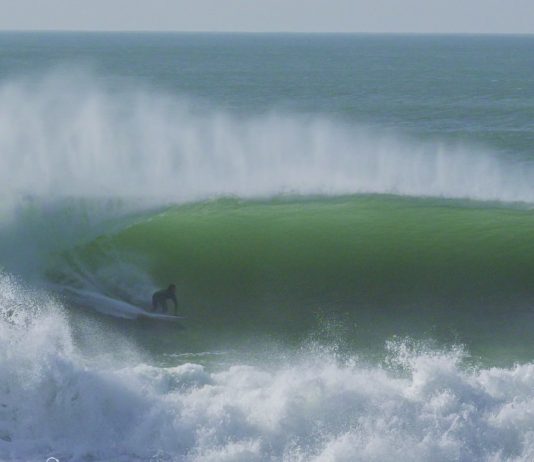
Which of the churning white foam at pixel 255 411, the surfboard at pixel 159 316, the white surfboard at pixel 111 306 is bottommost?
the churning white foam at pixel 255 411

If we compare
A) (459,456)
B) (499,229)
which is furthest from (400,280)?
(459,456)

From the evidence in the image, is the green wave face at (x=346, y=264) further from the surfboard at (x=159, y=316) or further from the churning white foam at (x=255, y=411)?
the churning white foam at (x=255, y=411)

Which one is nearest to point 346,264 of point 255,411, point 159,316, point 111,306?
point 159,316

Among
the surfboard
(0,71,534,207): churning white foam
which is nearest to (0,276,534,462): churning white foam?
the surfboard

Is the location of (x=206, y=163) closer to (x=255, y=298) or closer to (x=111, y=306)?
(x=255, y=298)

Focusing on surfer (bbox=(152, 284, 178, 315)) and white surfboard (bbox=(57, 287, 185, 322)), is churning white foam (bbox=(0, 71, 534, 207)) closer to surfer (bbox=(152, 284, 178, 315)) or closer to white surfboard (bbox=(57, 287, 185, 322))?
white surfboard (bbox=(57, 287, 185, 322))

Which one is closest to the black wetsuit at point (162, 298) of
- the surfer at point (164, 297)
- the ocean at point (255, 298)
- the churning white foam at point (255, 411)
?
the surfer at point (164, 297)

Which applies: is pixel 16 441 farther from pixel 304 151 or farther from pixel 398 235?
pixel 304 151
